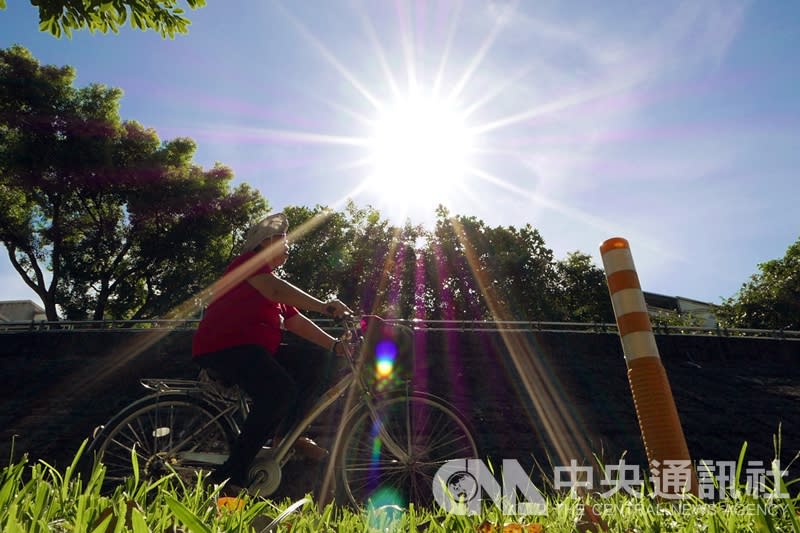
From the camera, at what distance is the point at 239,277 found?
3.49 m

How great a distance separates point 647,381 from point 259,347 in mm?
2107

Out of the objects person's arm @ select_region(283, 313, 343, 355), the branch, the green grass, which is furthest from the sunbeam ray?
the branch

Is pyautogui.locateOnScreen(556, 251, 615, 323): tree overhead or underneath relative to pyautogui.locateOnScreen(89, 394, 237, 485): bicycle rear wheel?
overhead

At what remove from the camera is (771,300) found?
124ft

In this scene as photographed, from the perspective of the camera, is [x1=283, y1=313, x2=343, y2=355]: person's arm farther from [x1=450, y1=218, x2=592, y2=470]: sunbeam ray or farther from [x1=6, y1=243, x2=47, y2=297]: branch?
[x1=6, y1=243, x2=47, y2=297]: branch

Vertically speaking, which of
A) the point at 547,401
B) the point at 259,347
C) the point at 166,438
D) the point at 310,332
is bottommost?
the point at 166,438

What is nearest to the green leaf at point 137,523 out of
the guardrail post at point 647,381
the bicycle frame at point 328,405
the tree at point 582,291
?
the guardrail post at point 647,381

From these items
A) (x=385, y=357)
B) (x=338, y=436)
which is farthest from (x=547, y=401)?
(x=338, y=436)

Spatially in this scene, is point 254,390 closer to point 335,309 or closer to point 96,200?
point 335,309

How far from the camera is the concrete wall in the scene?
5.74m

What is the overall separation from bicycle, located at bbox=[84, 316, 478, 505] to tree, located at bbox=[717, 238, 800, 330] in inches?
1536

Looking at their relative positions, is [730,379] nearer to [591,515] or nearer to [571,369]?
[571,369]

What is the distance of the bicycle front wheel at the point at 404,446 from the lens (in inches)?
134

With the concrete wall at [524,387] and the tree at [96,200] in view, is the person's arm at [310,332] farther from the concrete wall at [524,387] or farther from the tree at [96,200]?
the tree at [96,200]
